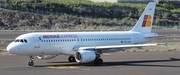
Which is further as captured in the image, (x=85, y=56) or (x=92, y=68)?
(x=85, y=56)

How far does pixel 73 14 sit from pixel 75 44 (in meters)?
69.2

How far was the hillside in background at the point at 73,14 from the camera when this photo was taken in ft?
301

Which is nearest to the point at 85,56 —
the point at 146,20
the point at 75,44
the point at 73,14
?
the point at 75,44

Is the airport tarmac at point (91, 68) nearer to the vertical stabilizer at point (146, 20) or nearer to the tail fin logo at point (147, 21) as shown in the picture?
the vertical stabilizer at point (146, 20)

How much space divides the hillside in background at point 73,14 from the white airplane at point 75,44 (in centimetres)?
5020

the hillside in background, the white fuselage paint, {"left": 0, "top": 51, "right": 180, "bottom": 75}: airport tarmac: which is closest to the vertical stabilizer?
the white fuselage paint

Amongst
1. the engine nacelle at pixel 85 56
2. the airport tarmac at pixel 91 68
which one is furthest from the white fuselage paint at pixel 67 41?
the engine nacelle at pixel 85 56

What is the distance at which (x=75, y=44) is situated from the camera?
121ft

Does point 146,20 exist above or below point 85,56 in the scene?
above

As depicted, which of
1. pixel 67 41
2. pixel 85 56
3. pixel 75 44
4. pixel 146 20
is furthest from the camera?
pixel 146 20

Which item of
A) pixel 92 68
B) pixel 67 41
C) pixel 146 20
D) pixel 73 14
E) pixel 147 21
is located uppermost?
pixel 146 20

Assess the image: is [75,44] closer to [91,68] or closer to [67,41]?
[67,41]

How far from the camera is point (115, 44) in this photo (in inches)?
1559

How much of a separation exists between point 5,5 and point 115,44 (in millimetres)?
64697
